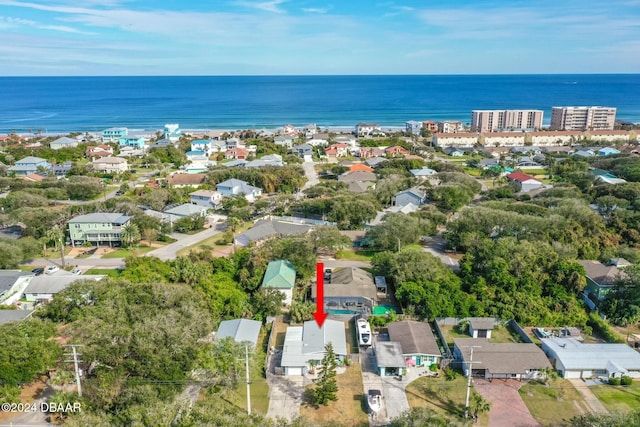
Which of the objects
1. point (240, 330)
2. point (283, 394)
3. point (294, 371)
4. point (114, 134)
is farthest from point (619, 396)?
point (114, 134)

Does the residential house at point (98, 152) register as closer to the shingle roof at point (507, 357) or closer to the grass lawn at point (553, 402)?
the shingle roof at point (507, 357)

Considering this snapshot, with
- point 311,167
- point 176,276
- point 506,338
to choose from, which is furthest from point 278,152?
point 506,338

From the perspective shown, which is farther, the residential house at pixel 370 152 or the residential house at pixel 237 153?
the residential house at pixel 370 152

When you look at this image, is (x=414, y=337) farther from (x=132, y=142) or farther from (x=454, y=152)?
(x=132, y=142)

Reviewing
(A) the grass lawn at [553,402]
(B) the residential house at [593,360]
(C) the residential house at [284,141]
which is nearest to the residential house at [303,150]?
(C) the residential house at [284,141]

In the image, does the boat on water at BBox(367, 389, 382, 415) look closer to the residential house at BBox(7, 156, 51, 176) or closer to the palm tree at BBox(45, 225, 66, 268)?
the palm tree at BBox(45, 225, 66, 268)
